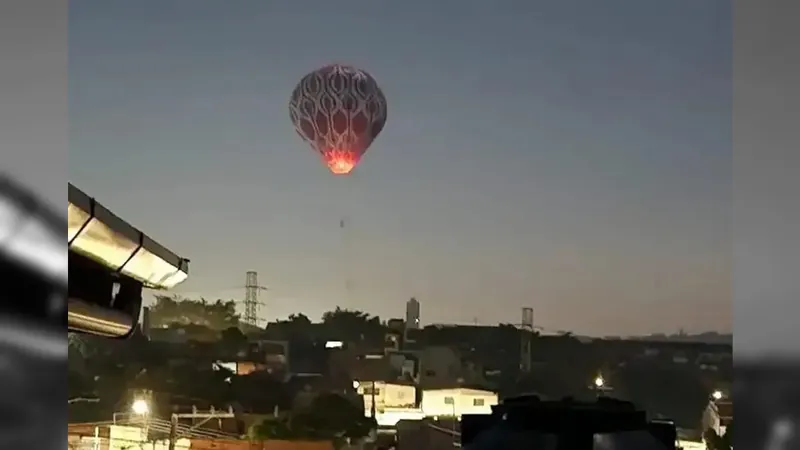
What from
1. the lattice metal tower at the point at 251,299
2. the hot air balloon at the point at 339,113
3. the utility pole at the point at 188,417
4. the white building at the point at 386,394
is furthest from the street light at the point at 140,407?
the hot air balloon at the point at 339,113

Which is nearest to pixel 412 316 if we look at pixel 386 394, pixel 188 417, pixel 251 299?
pixel 386 394

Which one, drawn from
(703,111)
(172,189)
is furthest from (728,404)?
(172,189)

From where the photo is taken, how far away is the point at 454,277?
135cm

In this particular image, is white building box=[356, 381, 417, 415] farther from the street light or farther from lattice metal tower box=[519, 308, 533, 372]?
the street light

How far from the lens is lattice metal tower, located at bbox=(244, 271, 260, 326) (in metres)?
1.35

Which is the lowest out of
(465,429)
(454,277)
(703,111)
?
(465,429)

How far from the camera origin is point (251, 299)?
138 centimetres

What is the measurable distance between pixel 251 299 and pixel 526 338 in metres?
0.44

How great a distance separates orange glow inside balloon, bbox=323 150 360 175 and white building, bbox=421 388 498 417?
372 mm

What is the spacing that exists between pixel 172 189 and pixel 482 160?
1.66 ft

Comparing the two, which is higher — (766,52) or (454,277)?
(766,52)

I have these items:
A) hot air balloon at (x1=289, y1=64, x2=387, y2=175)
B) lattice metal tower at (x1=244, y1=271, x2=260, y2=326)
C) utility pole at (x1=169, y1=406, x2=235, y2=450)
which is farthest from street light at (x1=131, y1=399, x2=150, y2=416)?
hot air balloon at (x1=289, y1=64, x2=387, y2=175)

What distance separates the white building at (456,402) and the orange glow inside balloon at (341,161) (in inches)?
14.6

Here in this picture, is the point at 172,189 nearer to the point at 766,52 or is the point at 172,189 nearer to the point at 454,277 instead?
the point at 454,277
